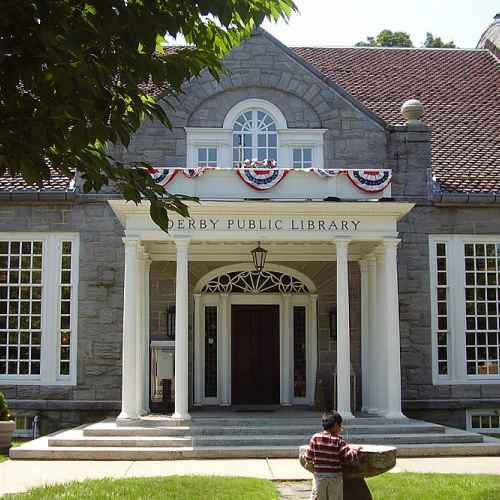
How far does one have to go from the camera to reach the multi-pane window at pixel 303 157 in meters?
20.3

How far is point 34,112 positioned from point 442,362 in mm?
15885

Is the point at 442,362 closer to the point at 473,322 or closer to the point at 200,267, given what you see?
the point at 473,322

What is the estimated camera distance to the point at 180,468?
44.6 feet

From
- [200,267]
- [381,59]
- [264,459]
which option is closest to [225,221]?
[200,267]

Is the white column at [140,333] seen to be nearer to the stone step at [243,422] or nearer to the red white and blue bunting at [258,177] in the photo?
the stone step at [243,422]

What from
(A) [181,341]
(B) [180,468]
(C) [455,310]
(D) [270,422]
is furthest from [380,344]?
(B) [180,468]

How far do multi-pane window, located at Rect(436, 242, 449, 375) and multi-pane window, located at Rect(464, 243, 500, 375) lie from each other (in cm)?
51

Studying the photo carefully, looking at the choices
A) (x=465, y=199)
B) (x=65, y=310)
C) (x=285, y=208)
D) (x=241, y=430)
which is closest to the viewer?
(x=241, y=430)

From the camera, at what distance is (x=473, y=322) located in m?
20.1

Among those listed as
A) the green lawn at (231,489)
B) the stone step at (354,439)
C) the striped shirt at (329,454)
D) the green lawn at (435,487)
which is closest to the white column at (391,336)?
the stone step at (354,439)

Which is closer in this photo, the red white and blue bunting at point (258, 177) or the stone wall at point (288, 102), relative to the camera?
the red white and blue bunting at point (258, 177)

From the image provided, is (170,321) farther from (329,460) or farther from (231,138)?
(329,460)

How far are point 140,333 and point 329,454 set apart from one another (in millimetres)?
9962

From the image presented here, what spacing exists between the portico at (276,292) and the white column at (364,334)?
24 millimetres
